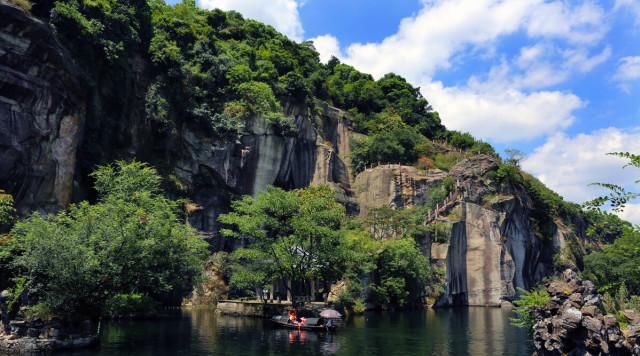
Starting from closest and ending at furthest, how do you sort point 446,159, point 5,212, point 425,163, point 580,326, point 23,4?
1. point 580,326
2. point 5,212
3. point 23,4
4. point 425,163
5. point 446,159

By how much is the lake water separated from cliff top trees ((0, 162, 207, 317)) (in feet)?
7.23

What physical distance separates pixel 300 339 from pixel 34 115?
63.7 feet

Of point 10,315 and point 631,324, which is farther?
point 10,315

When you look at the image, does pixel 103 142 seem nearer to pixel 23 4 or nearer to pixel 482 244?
pixel 23 4

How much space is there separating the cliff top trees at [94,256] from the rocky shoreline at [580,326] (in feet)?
47.5

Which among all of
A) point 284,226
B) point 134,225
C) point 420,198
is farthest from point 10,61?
point 420,198

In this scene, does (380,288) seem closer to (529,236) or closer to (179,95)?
(179,95)

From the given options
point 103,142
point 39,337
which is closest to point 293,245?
point 103,142

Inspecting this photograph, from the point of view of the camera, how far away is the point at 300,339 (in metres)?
25.1

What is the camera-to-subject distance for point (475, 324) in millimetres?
35000

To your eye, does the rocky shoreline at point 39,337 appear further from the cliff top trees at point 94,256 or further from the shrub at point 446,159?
the shrub at point 446,159

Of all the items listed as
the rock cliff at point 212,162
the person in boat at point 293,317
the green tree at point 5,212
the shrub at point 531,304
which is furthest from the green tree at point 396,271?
the green tree at point 5,212

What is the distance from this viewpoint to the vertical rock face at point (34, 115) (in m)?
28.7

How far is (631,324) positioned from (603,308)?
1.44 m
